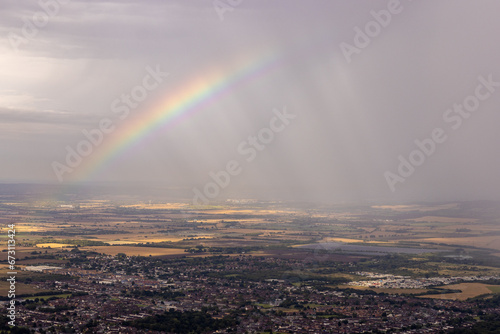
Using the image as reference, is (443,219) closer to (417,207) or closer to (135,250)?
(417,207)

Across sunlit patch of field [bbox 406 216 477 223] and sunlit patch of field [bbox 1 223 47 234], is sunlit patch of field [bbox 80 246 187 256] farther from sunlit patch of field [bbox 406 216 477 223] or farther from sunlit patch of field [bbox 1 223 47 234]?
sunlit patch of field [bbox 406 216 477 223]

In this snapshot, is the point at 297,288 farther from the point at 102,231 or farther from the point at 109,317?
the point at 102,231

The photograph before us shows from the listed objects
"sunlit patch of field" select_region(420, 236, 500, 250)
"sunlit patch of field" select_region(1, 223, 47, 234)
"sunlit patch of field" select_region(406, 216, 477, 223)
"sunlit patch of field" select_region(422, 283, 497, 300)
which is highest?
"sunlit patch of field" select_region(1, 223, 47, 234)

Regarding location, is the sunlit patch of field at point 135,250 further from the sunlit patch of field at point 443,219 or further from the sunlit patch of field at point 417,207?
the sunlit patch of field at point 417,207

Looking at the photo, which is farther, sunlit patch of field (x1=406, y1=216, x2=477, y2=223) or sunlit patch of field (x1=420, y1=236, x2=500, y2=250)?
sunlit patch of field (x1=406, y1=216, x2=477, y2=223)

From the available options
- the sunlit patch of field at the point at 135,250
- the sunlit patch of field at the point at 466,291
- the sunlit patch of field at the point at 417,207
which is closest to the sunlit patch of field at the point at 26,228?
the sunlit patch of field at the point at 135,250

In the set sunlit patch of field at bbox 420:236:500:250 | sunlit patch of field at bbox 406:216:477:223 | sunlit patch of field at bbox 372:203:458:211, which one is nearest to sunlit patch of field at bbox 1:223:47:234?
sunlit patch of field at bbox 420:236:500:250
